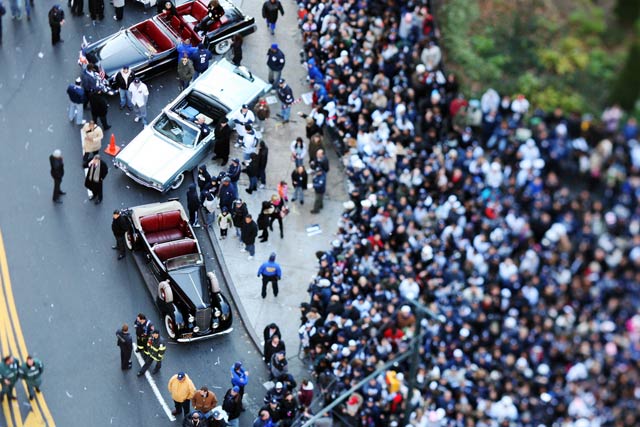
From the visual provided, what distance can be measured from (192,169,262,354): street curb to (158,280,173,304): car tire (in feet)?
7.40

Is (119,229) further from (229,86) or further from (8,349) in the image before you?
(229,86)

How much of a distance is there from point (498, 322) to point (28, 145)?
14689mm

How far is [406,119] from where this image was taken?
1375 inches

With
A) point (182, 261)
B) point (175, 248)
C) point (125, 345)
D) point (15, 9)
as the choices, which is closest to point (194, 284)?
point (182, 261)

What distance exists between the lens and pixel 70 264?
35.3 metres

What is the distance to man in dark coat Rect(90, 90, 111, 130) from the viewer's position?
37.6 m

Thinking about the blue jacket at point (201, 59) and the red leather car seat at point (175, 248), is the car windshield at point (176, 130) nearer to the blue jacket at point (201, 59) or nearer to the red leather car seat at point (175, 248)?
the blue jacket at point (201, 59)

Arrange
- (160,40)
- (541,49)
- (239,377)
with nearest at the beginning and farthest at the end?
1. (239,377)
2. (541,49)
3. (160,40)

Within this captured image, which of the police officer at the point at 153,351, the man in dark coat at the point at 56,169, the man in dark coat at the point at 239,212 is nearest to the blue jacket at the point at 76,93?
the man in dark coat at the point at 56,169

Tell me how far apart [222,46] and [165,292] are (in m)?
10.5

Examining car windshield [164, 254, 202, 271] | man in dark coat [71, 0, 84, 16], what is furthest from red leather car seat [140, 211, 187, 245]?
man in dark coat [71, 0, 84, 16]

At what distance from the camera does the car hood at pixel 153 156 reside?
36719mm

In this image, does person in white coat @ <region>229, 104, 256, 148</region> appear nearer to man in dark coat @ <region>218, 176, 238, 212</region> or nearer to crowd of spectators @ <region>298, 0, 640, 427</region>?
man in dark coat @ <region>218, 176, 238, 212</region>

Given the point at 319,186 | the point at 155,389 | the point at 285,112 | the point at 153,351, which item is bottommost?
the point at 155,389
